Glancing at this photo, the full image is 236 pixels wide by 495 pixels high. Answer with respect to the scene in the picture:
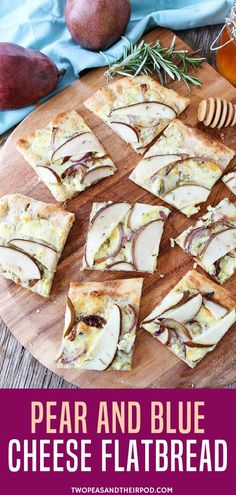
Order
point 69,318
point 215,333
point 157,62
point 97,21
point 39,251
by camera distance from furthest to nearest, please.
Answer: point 157,62 < point 97,21 < point 39,251 < point 69,318 < point 215,333

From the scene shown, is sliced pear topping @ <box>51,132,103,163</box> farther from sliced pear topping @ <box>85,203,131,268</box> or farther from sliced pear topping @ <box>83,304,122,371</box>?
sliced pear topping @ <box>83,304,122,371</box>

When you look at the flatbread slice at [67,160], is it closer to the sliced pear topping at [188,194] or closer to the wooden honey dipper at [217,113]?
the sliced pear topping at [188,194]

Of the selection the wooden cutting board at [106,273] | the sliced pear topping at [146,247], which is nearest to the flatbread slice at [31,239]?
the wooden cutting board at [106,273]

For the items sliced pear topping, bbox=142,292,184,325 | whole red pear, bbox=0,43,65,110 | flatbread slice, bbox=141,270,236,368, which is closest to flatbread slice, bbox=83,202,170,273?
sliced pear topping, bbox=142,292,184,325

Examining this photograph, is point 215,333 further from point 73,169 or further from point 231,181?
point 73,169

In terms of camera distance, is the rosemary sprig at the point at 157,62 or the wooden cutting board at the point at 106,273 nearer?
the wooden cutting board at the point at 106,273

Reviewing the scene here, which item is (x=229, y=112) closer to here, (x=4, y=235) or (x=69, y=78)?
(x=69, y=78)

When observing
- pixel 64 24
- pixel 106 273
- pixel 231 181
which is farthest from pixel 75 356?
pixel 64 24

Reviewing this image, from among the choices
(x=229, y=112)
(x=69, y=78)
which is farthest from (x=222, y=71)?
(x=69, y=78)
